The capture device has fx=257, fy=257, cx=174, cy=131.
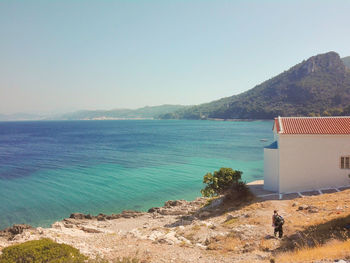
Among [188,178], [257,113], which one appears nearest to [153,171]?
[188,178]

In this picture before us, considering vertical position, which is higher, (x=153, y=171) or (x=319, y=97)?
(x=319, y=97)

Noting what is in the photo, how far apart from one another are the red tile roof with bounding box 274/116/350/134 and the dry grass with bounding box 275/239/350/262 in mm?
12017

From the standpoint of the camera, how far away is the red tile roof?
69.7ft

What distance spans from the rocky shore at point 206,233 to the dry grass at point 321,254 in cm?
89

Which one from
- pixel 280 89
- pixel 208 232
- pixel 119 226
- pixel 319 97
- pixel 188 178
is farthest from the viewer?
pixel 280 89

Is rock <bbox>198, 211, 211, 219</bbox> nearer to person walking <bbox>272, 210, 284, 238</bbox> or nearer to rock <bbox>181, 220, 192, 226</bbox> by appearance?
rock <bbox>181, 220, 192, 226</bbox>

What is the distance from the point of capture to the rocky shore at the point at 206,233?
11.5m

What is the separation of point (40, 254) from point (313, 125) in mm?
21594

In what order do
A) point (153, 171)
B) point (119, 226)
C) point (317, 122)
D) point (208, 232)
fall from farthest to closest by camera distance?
1. point (153, 171)
2. point (317, 122)
3. point (119, 226)
4. point (208, 232)

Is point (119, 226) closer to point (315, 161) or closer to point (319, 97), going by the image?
point (315, 161)

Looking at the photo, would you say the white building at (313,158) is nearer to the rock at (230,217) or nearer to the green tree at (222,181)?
the green tree at (222,181)

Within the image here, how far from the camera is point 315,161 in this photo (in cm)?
2123

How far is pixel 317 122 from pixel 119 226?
18811 mm

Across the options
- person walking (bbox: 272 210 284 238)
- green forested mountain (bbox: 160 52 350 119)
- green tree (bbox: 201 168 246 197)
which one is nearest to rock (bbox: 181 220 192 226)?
green tree (bbox: 201 168 246 197)
